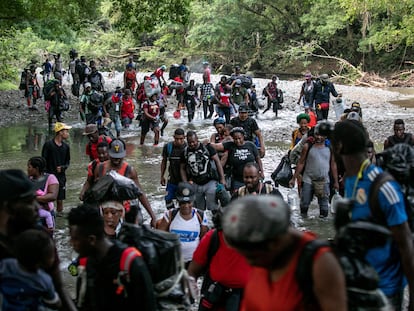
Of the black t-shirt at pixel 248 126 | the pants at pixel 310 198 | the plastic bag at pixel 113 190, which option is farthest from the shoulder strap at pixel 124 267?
the black t-shirt at pixel 248 126

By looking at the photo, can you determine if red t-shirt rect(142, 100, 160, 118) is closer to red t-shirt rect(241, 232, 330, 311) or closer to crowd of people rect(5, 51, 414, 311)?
crowd of people rect(5, 51, 414, 311)

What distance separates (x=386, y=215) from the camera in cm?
384

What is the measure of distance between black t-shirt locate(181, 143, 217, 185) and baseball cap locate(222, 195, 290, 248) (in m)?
6.42

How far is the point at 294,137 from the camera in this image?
36.8 feet

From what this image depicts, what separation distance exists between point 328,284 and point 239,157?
691 cm

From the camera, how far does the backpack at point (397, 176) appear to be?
152 inches

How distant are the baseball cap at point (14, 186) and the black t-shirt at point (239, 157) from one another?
5831 millimetres

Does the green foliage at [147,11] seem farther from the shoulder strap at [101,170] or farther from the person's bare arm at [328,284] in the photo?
the person's bare arm at [328,284]

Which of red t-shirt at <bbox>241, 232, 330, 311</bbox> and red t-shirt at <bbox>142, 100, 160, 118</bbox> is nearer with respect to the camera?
red t-shirt at <bbox>241, 232, 330, 311</bbox>

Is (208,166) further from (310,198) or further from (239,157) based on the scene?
(310,198)

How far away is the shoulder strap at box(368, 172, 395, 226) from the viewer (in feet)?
12.6

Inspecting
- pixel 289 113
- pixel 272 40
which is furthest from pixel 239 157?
pixel 272 40

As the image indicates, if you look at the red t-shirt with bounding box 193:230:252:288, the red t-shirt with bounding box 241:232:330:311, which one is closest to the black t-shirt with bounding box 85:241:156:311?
the red t-shirt with bounding box 241:232:330:311

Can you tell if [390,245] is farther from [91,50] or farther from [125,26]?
[91,50]
